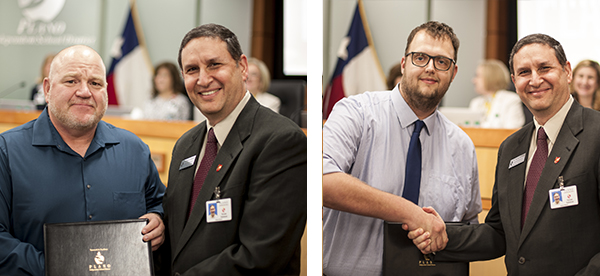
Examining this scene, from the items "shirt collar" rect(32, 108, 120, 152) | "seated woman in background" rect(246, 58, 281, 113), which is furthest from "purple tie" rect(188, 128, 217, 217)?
"shirt collar" rect(32, 108, 120, 152)

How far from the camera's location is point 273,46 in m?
1.90

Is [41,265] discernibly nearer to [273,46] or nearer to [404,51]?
[273,46]

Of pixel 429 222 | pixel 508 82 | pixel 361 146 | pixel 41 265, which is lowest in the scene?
pixel 41 265

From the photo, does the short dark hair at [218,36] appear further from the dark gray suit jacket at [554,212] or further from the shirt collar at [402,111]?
the dark gray suit jacket at [554,212]

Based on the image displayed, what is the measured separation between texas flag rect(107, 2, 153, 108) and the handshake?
1.16m

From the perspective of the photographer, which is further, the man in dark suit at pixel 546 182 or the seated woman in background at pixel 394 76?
the seated woman in background at pixel 394 76

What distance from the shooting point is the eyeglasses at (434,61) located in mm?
1771

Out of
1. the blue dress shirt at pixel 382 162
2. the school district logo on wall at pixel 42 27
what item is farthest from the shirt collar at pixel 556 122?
the school district logo on wall at pixel 42 27

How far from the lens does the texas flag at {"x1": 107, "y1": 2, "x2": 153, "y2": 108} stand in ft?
6.06

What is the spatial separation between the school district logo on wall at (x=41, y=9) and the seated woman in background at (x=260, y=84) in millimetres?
824

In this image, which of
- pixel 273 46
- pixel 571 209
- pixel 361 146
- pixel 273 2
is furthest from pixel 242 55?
pixel 571 209

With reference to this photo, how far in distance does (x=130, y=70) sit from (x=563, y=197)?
1679 mm

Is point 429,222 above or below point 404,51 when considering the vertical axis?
below

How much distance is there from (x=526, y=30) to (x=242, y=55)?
107 cm
